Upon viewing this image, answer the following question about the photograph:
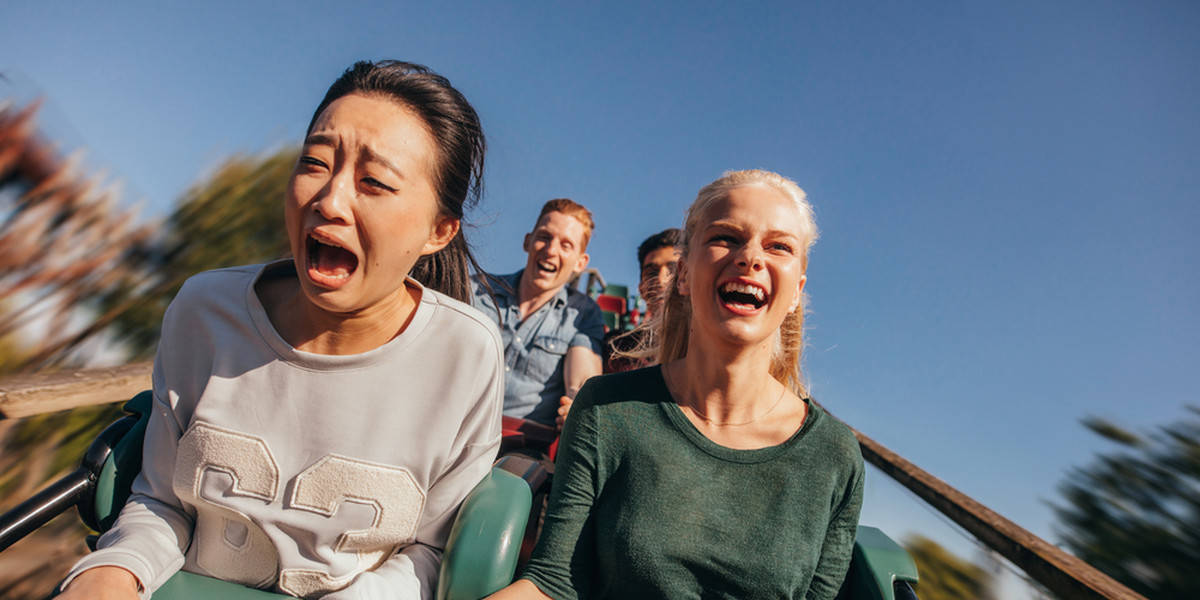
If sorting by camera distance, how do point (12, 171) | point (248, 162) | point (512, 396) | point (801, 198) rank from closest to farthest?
point (801, 198)
point (12, 171)
point (512, 396)
point (248, 162)

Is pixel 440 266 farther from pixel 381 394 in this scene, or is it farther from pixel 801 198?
pixel 801 198

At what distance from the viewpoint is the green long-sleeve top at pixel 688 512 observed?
112 cm

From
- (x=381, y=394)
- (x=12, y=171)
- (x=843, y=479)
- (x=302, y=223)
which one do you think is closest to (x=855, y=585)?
(x=843, y=479)

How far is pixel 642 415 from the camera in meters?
1.25

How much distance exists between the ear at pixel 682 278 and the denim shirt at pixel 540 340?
3.62 ft

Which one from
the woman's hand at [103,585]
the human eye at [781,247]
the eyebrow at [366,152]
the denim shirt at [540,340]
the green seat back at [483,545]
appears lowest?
the woman's hand at [103,585]

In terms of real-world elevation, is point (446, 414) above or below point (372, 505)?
above

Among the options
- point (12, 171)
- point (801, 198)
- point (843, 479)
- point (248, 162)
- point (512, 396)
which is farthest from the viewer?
point (248, 162)

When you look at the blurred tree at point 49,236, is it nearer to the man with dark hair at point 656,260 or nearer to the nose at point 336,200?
the nose at point 336,200

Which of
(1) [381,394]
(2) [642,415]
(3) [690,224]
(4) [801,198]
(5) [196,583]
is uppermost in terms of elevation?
(4) [801,198]

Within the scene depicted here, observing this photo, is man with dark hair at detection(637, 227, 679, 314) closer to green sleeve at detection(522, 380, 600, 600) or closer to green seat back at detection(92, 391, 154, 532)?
green sleeve at detection(522, 380, 600, 600)

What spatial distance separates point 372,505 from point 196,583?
31 cm

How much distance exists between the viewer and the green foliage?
243cm

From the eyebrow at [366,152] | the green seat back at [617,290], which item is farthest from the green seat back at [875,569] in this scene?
the green seat back at [617,290]
